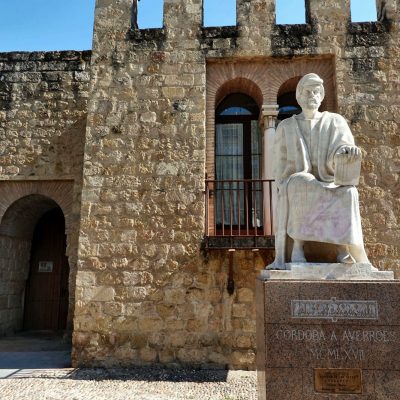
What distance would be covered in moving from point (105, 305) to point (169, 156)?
2.35 meters

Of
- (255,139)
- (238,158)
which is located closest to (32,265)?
(238,158)

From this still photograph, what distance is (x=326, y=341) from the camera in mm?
3020

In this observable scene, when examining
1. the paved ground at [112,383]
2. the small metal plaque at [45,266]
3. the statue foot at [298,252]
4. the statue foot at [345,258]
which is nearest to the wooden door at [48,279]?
the small metal plaque at [45,266]

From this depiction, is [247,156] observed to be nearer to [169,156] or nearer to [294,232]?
[169,156]

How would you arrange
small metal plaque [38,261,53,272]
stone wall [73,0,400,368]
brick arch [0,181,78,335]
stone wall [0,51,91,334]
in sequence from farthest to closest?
small metal plaque [38,261,53,272] → stone wall [0,51,91,334] → brick arch [0,181,78,335] → stone wall [73,0,400,368]

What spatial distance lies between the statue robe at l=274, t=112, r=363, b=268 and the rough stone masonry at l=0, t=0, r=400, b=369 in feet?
7.86

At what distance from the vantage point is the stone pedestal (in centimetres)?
294

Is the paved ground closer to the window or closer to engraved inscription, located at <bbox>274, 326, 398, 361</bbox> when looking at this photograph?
engraved inscription, located at <bbox>274, 326, 398, 361</bbox>

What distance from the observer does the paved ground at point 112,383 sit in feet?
15.5

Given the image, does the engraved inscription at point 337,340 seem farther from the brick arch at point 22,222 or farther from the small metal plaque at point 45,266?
the small metal plaque at point 45,266

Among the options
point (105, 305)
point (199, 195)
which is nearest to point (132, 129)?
point (199, 195)

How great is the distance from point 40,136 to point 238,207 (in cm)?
403

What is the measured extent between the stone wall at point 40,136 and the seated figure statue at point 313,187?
4849 mm

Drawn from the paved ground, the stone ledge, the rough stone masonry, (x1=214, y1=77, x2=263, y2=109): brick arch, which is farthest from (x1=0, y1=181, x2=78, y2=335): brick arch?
the stone ledge
